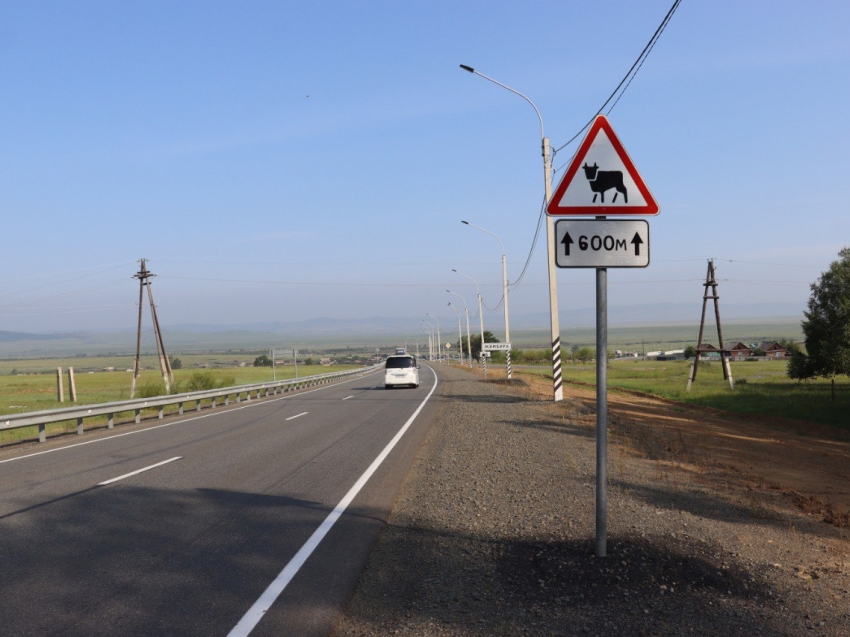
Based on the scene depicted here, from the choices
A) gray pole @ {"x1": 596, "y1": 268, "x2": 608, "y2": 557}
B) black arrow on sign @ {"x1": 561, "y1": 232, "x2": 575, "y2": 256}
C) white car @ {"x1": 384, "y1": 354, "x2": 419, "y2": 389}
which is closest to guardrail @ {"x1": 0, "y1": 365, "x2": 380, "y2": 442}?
white car @ {"x1": 384, "y1": 354, "x2": 419, "y2": 389}

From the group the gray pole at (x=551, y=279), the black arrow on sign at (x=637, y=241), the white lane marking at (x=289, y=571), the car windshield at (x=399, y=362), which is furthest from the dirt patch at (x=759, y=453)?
the car windshield at (x=399, y=362)

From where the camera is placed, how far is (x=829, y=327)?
44438 mm

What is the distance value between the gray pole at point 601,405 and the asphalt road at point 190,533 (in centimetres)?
206

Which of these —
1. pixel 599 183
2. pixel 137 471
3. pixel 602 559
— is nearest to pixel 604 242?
pixel 599 183

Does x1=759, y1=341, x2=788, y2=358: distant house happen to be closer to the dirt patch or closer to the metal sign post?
the dirt patch

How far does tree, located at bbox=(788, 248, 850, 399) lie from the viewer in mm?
41312

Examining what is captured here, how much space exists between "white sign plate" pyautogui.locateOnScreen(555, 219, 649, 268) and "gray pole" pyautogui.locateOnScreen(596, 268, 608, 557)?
6.6 inches

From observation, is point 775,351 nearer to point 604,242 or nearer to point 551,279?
point 551,279

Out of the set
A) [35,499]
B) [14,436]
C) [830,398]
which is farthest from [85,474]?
[830,398]

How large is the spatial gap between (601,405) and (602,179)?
1795 millimetres

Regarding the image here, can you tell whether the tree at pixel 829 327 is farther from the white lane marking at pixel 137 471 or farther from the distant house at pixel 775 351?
the distant house at pixel 775 351

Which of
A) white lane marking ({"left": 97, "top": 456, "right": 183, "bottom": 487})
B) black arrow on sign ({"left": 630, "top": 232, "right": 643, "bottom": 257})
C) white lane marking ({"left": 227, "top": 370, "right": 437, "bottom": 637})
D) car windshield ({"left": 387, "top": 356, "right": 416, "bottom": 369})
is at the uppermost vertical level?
black arrow on sign ({"left": 630, "top": 232, "right": 643, "bottom": 257})

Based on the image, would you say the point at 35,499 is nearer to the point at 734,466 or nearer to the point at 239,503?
the point at 239,503

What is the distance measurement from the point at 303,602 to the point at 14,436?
19.4 m
